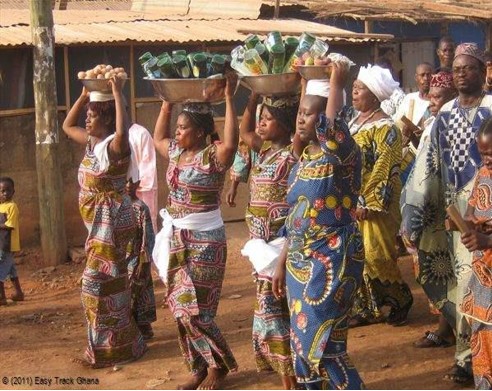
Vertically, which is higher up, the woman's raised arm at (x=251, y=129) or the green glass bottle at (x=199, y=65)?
the green glass bottle at (x=199, y=65)

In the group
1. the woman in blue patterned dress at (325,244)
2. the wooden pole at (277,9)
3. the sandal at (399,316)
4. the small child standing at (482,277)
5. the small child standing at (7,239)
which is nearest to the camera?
the small child standing at (482,277)

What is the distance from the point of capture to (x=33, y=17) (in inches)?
385

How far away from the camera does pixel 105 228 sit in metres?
6.59

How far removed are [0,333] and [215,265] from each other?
266cm

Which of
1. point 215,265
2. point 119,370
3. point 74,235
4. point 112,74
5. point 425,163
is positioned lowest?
point 74,235

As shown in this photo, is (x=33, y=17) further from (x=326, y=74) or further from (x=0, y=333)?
(x=326, y=74)

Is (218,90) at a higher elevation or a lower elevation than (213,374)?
higher

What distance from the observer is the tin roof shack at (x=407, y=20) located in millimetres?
13031

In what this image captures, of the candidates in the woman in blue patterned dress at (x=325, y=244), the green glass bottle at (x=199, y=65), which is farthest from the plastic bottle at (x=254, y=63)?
the woman in blue patterned dress at (x=325, y=244)

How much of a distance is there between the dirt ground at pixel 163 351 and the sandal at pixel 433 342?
0.15 feet

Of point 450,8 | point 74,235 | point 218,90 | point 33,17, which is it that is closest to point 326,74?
point 218,90

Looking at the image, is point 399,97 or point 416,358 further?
point 399,97

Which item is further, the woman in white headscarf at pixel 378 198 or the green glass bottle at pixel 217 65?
the woman in white headscarf at pixel 378 198

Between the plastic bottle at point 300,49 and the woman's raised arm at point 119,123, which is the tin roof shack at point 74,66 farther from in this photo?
the plastic bottle at point 300,49
